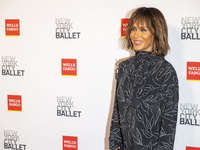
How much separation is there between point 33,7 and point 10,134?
1157 millimetres

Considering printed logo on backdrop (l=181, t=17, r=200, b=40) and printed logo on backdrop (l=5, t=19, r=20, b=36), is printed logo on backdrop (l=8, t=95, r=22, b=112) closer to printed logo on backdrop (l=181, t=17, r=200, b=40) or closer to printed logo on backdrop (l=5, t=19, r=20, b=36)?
printed logo on backdrop (l=5, t=19, r=20, b=36)

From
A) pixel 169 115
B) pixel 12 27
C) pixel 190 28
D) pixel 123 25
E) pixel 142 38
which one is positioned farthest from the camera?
pixel 12 27

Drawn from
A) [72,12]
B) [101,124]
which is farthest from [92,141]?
[72,12]

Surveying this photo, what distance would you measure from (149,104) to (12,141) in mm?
1437

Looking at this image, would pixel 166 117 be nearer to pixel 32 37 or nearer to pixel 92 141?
pixel 92 141

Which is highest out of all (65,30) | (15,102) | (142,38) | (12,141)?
(65,30)

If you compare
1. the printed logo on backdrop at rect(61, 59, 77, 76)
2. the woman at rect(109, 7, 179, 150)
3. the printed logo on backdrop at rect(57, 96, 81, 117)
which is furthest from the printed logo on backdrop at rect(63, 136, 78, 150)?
the woman at rect(109, 7, 179, 150)

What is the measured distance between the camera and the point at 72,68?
206 centimetres

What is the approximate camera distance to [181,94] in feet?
5.99

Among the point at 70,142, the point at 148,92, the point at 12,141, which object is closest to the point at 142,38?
the point at 148,92

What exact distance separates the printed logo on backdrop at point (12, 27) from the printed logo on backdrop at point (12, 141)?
0.89 m

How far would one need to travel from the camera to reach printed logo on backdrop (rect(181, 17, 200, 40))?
5.79 feet

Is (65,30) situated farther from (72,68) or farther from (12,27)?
(12,27)

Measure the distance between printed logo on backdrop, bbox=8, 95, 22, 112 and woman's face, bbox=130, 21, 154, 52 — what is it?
1.22 m
